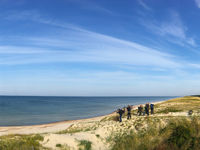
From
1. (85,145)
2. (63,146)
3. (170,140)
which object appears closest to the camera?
(170,140)

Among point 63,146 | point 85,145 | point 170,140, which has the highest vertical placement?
point 170,140

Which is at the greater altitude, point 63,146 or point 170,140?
point 170,140

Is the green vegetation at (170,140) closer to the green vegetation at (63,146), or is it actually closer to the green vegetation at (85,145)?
the green vegetation at (85,145)

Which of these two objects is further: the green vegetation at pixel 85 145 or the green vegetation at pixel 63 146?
the green vegetation at pixel 85 145

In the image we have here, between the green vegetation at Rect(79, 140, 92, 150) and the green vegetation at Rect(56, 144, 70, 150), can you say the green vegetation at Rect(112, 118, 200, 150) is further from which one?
the green vegetation at Rect(56, 144, 70, 150)

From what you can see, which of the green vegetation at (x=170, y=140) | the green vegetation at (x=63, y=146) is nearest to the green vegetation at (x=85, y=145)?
the green vegetation at (x=63, y=146)

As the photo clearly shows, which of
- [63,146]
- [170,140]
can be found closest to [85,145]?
[63,146]

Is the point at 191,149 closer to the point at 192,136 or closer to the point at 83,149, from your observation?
the point at 192,136

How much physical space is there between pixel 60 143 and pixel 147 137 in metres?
5.54

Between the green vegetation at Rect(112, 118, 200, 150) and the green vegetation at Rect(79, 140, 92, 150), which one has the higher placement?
the green vegetation at Rect(112, 118, 200, 150)

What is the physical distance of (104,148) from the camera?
11086mm

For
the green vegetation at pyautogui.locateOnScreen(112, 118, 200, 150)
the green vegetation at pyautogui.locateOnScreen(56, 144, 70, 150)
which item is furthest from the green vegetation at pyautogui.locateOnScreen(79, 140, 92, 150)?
the green vegetation at pyautogui.locateOnScreen(112, 118, 200, 150)

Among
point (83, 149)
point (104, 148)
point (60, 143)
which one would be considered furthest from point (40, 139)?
point (104, 148)

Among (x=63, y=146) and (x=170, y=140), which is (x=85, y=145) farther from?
(x=170, y=140)
